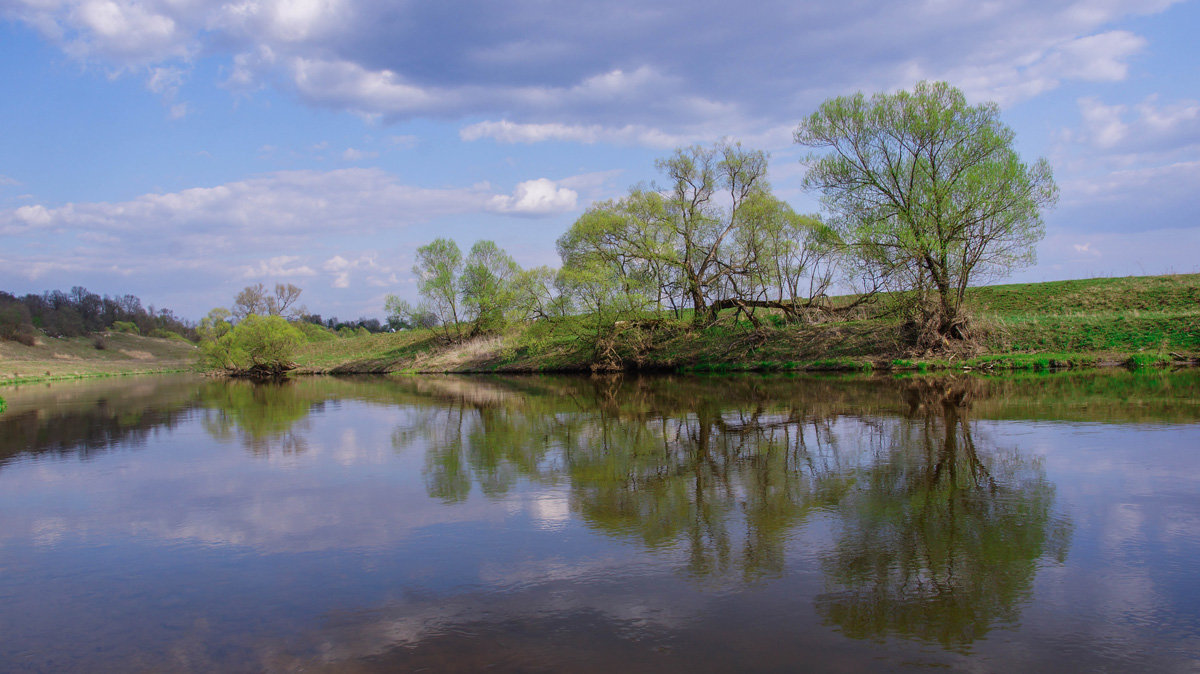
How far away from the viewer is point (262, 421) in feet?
58.2

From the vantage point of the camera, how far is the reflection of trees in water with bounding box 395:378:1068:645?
4.69m

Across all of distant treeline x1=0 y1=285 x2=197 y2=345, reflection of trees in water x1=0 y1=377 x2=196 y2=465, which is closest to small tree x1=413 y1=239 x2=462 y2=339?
reflection of trees in water x1=0 y1=377 x2=196 y2=465

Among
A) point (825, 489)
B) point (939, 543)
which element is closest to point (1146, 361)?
point (825, 489)

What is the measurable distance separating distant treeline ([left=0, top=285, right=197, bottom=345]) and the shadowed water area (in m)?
81.9

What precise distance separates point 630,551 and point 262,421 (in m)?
15.6

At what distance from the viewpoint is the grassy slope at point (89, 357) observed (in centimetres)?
5738

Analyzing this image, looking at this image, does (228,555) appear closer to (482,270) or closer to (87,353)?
(482,270)

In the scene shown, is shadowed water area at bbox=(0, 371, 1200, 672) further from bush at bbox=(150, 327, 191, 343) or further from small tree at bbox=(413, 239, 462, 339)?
bush at bbox=(150, 327, 191, 343)

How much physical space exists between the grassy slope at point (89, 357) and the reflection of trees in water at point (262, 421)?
35.8 m

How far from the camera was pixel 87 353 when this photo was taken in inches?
2943

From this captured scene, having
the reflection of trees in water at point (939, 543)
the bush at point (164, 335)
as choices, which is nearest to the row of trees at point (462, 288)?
the reflection of trees in water at point (939, 543)

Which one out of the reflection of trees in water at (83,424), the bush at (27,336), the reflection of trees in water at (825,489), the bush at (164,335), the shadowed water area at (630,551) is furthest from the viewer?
the bush at (164,335)

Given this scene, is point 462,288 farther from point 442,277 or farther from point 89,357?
point 89,357

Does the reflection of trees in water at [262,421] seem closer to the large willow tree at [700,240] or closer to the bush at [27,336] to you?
the large willow tree at [700,240]
